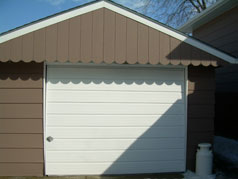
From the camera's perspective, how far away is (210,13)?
6.63 m

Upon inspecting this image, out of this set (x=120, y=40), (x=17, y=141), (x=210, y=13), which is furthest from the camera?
(x=210, y=13)

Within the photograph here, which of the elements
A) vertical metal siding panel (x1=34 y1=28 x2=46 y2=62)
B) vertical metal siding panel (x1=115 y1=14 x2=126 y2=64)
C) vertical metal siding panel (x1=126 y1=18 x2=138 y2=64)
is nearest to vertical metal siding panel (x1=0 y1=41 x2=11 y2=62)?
vertical metal siding panel (x1=34 y1=28 x2=46 y2=62)

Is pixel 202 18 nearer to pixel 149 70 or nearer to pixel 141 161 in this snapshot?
pixel 149 70

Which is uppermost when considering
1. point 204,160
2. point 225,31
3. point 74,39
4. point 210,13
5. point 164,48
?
point 210,13

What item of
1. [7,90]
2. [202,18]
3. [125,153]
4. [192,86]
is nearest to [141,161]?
[125,153]

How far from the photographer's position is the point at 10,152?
423 cm

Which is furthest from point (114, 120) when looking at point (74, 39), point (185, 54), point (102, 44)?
point (185, 54)

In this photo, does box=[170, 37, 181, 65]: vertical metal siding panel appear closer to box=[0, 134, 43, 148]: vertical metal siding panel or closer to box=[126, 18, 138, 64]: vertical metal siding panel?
box=[126, 18, 138, 64]: vertical metal siding panel

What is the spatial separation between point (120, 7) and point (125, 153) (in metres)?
2.82

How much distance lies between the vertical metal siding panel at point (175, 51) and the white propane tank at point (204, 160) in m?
1.69

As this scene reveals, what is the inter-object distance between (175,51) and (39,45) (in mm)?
2492

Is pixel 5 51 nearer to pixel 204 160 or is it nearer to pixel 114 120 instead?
pixel 114 120

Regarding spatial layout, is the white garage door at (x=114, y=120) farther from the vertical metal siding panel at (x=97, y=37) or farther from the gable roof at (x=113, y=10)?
the gable roof at (x=113, y=10)

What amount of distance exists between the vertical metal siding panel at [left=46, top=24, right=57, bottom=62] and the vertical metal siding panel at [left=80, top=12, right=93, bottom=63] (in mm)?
481
